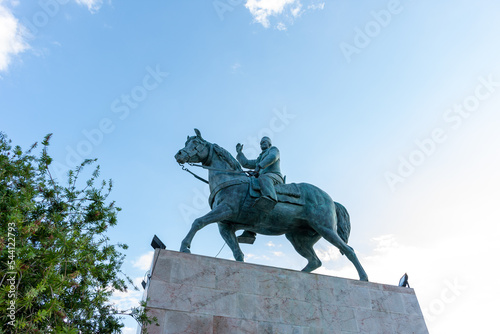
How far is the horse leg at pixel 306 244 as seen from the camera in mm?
10824

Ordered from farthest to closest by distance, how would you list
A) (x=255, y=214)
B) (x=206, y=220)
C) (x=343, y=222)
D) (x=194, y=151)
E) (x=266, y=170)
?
1. (x=343, y=222)
2. (x=266, y=170)
3. (x=194, y=151)
4. (x=255, y=214)
5. (x=206, y=220)

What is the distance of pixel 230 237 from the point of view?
33.4ft

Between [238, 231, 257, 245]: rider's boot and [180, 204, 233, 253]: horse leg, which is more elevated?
[238, 231, 257, 245]: rider's boot

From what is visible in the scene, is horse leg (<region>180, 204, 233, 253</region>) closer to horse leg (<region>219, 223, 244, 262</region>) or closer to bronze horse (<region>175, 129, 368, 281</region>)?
bronze horse (<region>175, 129, 368, 281</region>)

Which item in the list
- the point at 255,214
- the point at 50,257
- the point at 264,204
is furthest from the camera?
the point at 255,214

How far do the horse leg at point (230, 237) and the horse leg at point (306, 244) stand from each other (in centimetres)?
164

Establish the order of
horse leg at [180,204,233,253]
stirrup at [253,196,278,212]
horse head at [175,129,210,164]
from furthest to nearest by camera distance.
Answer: horse head at [175,129,210,164]
stirrup at [253,196,278,212]
horse leg at [180,204,233,253]

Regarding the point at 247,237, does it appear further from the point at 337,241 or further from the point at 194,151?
the point at 194,151

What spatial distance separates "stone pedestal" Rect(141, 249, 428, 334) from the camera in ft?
25.3

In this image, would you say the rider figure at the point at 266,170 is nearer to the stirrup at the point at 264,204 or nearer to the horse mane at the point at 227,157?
the stirrup at the point at 264,204

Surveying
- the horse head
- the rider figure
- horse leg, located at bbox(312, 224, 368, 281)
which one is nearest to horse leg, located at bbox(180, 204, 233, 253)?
the rider figure

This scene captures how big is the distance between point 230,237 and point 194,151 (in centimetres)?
232

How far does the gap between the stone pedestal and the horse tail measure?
162 centimetres

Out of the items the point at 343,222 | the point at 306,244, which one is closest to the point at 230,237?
the point at 306,244
